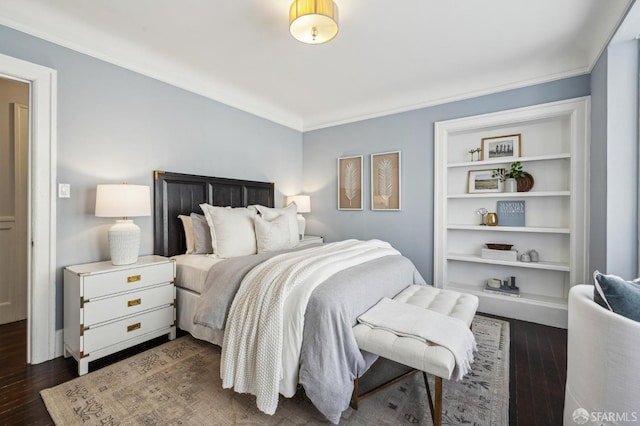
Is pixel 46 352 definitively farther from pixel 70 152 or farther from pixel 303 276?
pixel 303 276

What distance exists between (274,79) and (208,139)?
3.33 feet

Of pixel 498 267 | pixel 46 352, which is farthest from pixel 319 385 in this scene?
pixel 498 267

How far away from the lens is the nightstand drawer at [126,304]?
200cm

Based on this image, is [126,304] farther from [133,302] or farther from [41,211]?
[41,211]

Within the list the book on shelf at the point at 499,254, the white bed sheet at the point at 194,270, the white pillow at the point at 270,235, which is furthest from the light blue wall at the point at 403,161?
the white bed sheet at the point at 194,270

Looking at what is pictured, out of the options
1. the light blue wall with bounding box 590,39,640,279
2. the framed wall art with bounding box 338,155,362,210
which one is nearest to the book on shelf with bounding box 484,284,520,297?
the light blue wall with bounding box 590,39,640,279

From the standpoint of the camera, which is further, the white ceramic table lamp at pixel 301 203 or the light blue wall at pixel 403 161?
the white ceramic table lamp at pixel 301 203

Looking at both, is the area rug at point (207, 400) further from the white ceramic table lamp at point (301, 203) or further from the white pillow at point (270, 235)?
the white ceramic table lamp at point (301, 203)

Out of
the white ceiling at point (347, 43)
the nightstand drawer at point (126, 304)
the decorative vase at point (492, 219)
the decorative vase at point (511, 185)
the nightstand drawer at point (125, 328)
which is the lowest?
the nightstand drawer at point (125, 328)

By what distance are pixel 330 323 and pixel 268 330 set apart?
35cm

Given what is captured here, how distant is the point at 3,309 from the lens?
9.01 feet

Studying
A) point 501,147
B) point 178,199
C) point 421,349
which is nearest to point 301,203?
point 178,199

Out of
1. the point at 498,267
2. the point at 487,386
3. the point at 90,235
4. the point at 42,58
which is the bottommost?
the point at 487,386

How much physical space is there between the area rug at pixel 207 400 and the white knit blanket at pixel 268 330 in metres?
0.15
